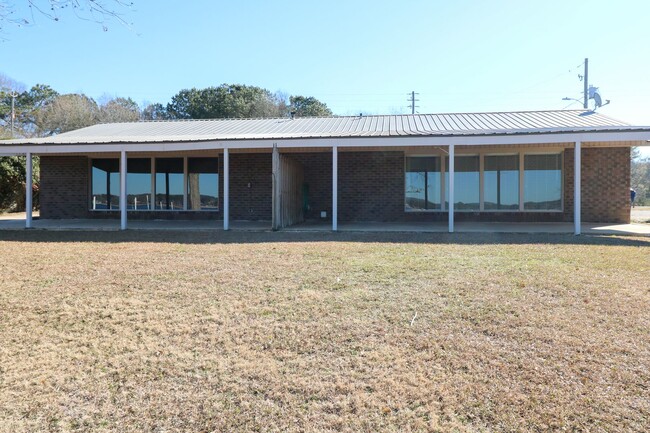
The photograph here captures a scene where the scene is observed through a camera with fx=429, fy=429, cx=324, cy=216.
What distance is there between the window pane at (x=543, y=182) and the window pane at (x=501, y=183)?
34 cm

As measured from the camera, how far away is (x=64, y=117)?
37188mm

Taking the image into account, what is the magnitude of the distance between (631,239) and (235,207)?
11.3m

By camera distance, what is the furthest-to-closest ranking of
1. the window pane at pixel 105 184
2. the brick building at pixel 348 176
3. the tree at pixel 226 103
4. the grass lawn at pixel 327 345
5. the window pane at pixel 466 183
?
1. the tree at pixel 226 103
2. the window pane at pixel 105 184
3. the window pane at pixel 466 183
4. the brick building at pixel 348 176
5. the grass lawn at pixel 327 345

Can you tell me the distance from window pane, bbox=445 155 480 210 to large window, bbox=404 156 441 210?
1.27 feet

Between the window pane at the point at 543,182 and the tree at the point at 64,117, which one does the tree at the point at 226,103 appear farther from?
the window pane at the point at 543,182

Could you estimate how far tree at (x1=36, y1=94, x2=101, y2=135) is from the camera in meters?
37.3

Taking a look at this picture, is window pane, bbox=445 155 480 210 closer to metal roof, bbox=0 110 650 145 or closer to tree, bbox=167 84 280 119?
metal roof, bbox=0 110 650 145

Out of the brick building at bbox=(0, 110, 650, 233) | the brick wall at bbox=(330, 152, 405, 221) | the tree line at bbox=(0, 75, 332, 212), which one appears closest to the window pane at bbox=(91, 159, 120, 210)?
the brick building at bbox=(0, 110, 650, 233)

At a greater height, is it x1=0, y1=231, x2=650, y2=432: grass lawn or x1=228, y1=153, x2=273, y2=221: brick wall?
x1=228, y1=153, x2=273, y2=221: brick wall

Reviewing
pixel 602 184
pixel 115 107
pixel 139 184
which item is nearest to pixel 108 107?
pixel 115 107

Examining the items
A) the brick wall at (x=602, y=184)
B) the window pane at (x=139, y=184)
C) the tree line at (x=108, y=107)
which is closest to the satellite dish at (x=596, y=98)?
the brick wall at (x=602, y=184)

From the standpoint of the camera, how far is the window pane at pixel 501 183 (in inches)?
549

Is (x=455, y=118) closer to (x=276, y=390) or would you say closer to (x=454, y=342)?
(x=454, y=342)

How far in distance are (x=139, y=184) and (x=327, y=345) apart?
13544 mm
